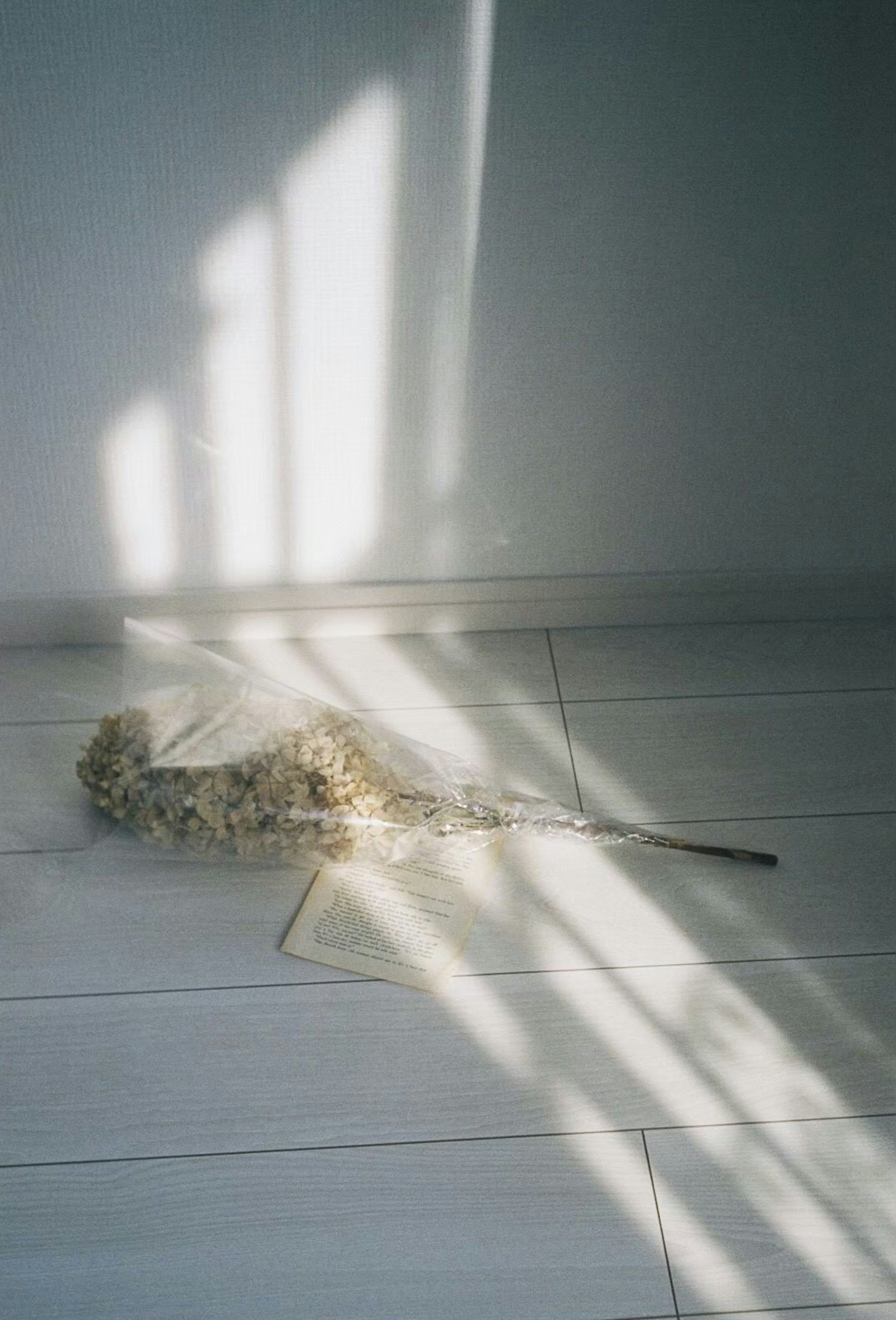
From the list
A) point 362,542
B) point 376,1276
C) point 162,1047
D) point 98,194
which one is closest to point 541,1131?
point 376,1276

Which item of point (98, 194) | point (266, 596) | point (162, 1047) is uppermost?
point (98, 194)

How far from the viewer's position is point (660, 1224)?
120cm

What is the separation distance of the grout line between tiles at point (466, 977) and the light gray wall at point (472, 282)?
609mm

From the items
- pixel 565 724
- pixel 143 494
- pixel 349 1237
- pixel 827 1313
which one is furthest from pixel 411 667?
pixel 827 1313

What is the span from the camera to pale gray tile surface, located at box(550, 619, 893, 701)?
1793 mm

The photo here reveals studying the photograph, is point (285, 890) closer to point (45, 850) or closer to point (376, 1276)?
point (45, 850)

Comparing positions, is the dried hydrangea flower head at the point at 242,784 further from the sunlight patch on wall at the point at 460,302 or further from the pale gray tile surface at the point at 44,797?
the sunlight patch on wall at the point at 460,302

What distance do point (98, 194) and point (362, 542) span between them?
0.54 meters

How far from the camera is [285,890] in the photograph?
1482 mm

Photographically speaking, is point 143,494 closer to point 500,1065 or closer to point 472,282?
point 472,282

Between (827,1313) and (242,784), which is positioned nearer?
(827,1313)

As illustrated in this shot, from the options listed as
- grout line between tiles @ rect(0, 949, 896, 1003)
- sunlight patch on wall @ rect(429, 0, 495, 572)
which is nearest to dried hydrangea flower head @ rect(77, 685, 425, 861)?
grout line between tiles @ rect(0, 949, 896, 1003)

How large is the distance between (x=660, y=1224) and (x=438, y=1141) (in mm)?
211

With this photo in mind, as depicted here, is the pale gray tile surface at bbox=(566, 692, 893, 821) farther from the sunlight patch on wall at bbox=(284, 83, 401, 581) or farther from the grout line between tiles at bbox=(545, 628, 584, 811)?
the sunlight patch on wall at bbox=(284, 83, 401, 581)
